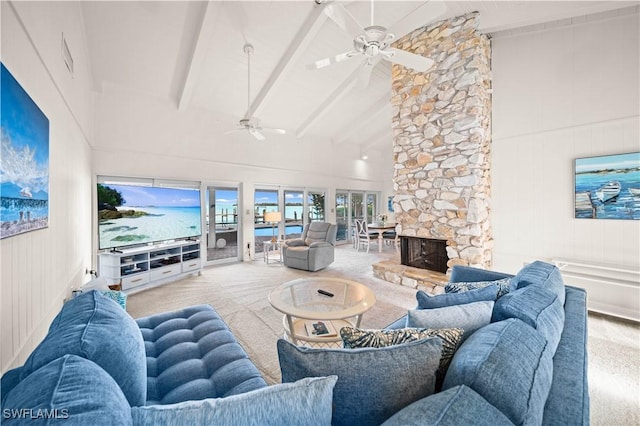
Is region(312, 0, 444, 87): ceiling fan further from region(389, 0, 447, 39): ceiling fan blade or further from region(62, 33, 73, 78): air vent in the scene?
region(62, 33, 73, 78): air vent

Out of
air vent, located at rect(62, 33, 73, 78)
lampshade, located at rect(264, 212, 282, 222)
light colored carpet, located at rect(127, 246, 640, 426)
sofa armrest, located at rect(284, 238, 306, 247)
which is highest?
air vent, located at rect(62, 33, 73, 78)

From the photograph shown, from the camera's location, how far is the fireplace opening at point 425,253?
13.8 feet

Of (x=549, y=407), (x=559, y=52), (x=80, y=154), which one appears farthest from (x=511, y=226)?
(x=80, y=154)

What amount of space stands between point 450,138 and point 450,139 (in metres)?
0.01

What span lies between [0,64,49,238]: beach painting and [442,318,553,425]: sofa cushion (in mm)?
2044

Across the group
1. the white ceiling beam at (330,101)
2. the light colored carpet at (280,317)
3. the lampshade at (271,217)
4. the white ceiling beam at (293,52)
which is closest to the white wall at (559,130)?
the light colored carpet at (280,317)

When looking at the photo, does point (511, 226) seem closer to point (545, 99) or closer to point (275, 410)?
point (545, 99)

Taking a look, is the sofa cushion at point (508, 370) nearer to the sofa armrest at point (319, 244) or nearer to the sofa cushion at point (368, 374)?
the sofa cushion at point (368, 374)

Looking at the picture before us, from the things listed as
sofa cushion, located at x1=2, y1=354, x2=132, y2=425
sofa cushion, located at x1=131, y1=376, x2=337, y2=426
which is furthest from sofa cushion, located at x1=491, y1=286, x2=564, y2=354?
sofa cushion, located at x1=2, y1=354, x2=132, y2=425

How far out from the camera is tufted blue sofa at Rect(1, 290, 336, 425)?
61 centimetres

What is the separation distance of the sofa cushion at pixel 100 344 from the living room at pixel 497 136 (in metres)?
0.60

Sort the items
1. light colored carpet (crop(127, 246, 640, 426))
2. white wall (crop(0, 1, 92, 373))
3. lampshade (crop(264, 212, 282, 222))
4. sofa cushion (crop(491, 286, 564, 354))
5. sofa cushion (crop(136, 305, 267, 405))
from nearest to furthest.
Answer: sofa cushion (crop(491, 286, 564, 354))
sofa cushion (crop(136, 305, 267, 405))
white wall (crop(0, 1, 92, 373))
light colored carpet (crop(127, 246, 640, 426))
lampshade (crop(264, 212, 282, 222))

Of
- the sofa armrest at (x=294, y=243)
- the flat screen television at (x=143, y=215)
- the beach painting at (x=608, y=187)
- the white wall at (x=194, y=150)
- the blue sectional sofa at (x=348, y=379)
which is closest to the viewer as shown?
the blue sectional sofa at (x=348, y=379)

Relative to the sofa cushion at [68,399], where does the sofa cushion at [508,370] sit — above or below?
below
